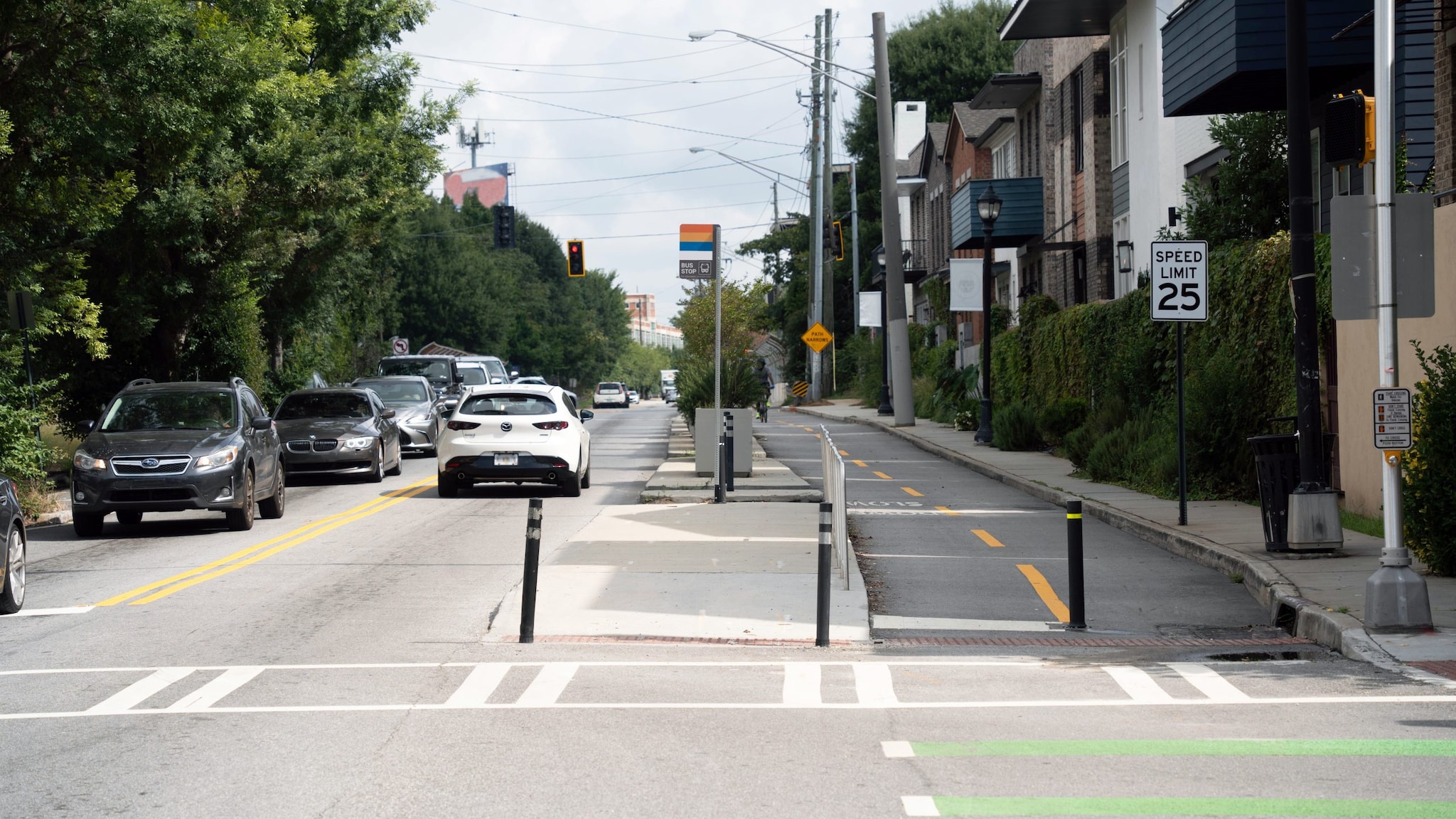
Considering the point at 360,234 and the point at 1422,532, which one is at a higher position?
the point at 360,234

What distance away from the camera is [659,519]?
1708 centimetres

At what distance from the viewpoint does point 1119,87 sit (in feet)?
105

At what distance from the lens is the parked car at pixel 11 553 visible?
10.9m

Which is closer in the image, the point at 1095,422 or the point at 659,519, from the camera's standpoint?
the point at 659,519

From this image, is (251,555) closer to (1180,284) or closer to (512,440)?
(512,440)

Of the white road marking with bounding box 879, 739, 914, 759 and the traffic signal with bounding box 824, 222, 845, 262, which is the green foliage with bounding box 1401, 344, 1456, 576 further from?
the traffic signal with bounding box 824, 222, 845, 262

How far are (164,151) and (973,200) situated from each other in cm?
2368

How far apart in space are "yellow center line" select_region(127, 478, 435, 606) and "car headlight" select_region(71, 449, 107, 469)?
7.15 ft

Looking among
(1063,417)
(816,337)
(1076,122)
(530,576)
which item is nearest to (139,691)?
(530,576)

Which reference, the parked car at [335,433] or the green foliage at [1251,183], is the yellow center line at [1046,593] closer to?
the green foliage at [1251,183]

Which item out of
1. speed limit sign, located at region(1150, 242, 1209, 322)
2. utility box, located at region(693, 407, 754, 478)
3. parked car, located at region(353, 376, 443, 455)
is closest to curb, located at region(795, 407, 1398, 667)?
speed limit sign, located at region(1150, 242, 1209, 322)

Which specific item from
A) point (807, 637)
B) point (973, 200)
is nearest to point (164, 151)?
point (807, 637)

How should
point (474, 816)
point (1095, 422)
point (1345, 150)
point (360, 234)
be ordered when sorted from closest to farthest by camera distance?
point (474, 816) < point (1345, 150) < point (1095, 422) < point (360, 234)

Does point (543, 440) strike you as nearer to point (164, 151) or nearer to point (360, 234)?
point (164, 151)
